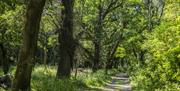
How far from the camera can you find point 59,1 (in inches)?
872

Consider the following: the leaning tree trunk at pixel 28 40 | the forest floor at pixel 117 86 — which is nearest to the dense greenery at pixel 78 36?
the leaning tree trunk at pixel 28 40

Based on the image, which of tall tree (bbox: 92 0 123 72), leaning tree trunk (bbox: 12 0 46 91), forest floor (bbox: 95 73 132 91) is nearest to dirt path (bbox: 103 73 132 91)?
forest floor (bbox: 95 73 132 91)

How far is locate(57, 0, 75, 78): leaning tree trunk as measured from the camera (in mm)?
22250

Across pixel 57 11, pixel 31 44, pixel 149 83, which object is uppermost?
pixel 57 11

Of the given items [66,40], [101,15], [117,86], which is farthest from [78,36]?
[101,15]

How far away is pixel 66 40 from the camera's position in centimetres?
2256

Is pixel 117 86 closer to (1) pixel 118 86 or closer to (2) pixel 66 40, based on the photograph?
(1) pixel 118 86

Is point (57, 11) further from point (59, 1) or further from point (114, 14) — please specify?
point (114, 14)

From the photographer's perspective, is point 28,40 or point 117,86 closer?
point 28,40

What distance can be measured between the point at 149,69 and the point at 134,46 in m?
31.7

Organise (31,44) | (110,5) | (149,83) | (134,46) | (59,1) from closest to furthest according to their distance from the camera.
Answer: (31,44), (149,83), (59,1), (110,5), (134,46)

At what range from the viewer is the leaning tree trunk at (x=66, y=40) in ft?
73.0

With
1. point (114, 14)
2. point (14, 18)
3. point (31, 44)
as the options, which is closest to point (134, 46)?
point (114, 14)

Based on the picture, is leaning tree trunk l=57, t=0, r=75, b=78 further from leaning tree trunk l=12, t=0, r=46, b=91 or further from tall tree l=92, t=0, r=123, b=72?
tall tree l=92, t=0, r=123, b=72
